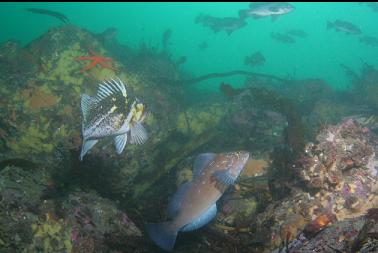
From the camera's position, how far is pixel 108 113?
3256 millimetres

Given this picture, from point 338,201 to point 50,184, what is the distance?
386cm

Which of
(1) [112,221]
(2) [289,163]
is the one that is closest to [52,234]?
(1) [112,221]

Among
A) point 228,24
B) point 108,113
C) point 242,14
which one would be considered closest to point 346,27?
point 242,14

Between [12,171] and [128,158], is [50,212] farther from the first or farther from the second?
[128,158]

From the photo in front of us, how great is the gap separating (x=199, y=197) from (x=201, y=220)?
28 cm

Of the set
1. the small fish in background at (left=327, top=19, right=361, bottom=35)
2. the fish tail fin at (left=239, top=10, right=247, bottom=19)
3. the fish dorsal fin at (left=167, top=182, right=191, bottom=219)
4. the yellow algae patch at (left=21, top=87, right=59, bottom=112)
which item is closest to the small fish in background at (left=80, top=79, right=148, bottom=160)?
the fish dorsal fin at (left=167, top=182, right=191, bottom=219)

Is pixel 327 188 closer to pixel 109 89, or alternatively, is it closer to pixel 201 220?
pixel 201 220

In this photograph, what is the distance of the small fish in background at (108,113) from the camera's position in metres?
3.23

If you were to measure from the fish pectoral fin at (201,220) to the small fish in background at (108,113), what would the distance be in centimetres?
126

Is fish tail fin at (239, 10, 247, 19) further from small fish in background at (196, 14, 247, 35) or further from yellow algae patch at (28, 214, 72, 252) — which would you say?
yellow algae patch at (28, 214, 72, 252)

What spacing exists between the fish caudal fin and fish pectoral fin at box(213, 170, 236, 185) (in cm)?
82

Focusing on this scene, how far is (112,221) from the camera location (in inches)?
166

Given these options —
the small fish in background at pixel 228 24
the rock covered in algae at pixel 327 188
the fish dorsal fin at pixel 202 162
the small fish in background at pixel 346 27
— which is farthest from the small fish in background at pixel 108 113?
the small fish in background at pixel 346 27

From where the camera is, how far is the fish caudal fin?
355 centimetres
